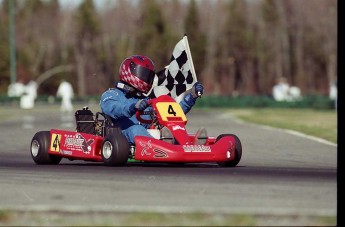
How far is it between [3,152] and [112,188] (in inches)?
266

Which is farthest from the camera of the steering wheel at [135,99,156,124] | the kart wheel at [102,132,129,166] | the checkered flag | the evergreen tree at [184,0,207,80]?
the evergreen tree at [184,0,207,80]

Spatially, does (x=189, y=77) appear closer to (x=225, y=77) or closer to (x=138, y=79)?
(x=138, y=79)

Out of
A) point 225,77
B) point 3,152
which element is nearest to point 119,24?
point 225,77

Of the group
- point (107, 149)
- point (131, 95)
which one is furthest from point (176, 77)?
point (107, 149)

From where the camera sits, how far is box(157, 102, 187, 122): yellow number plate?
39.5 feet

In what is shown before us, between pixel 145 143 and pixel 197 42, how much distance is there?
88.2m

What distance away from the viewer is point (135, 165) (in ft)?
40.1

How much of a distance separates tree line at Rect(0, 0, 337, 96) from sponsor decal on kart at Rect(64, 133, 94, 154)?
259ft

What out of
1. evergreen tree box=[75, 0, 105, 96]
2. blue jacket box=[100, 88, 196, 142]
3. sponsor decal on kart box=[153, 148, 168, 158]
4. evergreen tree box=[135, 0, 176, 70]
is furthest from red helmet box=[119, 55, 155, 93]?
evergreen tree box=[135, 0, 176, 70]

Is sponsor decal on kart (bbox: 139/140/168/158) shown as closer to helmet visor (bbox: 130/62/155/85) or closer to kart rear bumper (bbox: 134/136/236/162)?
kart rear bumper (bbox: 134/136/236/162)

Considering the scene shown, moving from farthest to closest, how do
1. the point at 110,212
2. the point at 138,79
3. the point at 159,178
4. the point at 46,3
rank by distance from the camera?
1. the point at 46,3
2. the point at 138,79
3. the point at 159,178
4. the point at 110,212

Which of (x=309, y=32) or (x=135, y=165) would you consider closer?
(x=135, y=165)

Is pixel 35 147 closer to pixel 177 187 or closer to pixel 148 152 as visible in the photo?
pixel 148 152

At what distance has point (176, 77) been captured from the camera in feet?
44.7
